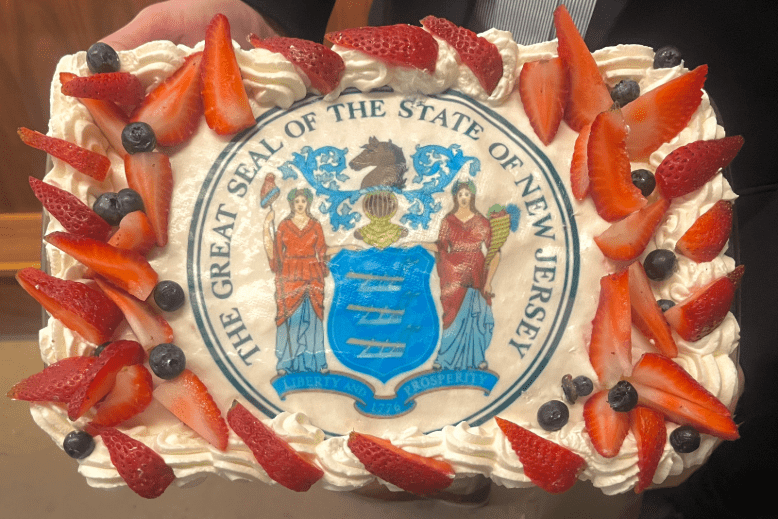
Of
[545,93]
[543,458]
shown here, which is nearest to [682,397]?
[543,458]

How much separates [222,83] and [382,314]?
666 mm

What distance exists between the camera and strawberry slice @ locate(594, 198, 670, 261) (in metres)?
1.47

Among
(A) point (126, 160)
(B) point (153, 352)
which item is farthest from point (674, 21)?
(B) point (153, 352)

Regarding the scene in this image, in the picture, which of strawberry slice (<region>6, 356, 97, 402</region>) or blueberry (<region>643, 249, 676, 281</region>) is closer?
strawberry slice (<region>6, 356, 97, 402</region>)

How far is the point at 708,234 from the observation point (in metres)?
1.49

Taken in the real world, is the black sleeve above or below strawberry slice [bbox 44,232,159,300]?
above

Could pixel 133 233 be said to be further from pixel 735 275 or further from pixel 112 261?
pixel 735 275

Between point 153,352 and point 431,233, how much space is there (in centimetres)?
69

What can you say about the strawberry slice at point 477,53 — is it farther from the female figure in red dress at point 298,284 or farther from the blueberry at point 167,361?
the blueberry at point 167,361

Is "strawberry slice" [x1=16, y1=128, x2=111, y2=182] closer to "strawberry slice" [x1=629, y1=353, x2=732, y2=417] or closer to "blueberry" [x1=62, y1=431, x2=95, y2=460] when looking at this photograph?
"blueberry" [x1=62, y1=431, x2=95, y2=460]

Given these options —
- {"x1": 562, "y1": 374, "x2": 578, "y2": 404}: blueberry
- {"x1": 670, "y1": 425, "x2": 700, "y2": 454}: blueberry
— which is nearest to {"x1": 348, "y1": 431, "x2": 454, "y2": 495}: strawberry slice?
{"x1": 562, "y1": 374, "x2": 578, "y2": 404}: blueberry

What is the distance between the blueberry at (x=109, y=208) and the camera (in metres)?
1.43

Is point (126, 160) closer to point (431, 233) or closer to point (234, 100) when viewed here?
point (234, 100)

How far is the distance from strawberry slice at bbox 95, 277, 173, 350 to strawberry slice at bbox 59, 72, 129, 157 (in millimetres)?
345
